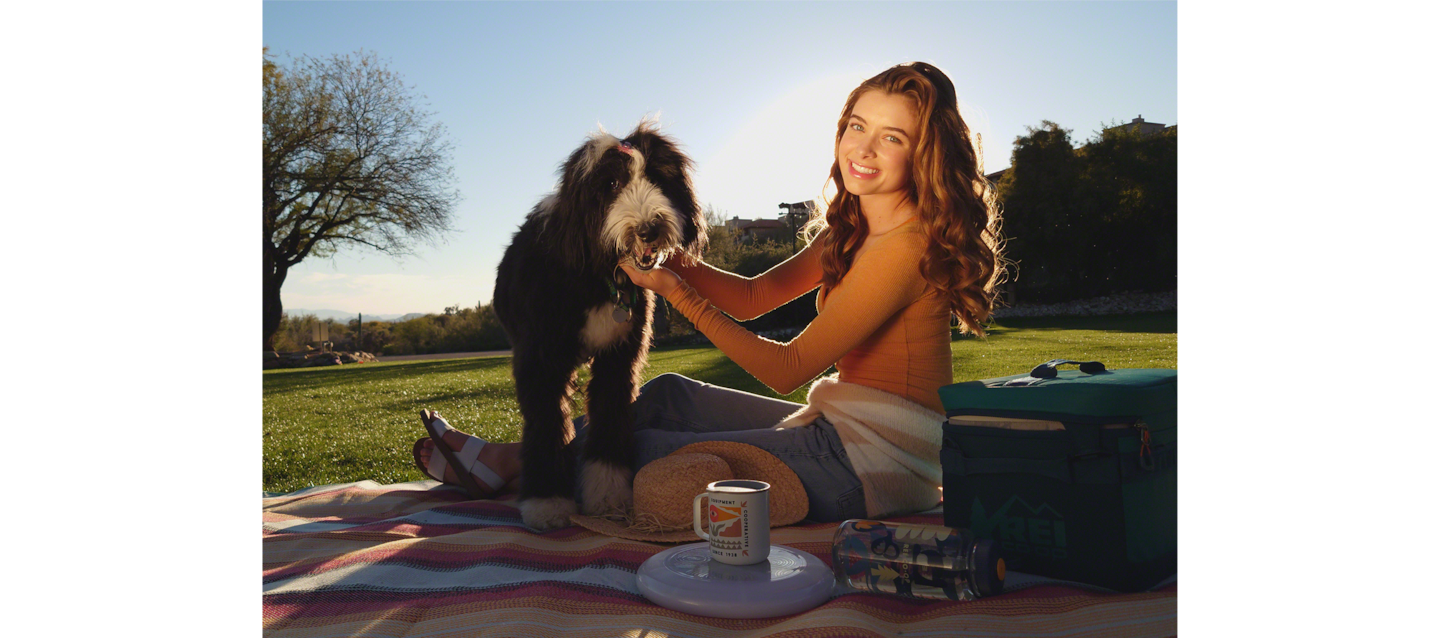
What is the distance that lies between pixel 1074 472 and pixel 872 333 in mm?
682

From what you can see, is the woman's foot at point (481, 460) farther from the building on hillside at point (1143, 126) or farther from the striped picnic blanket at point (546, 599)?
the building on hillside at point (1143, 126)

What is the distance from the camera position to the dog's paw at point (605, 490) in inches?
91.7

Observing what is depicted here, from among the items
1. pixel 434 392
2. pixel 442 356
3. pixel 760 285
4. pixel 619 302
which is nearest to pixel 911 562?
pixel 619 302

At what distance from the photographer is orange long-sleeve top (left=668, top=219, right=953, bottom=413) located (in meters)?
2.11

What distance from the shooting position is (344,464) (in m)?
4.06

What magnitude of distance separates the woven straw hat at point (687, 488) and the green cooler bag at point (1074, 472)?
504mm

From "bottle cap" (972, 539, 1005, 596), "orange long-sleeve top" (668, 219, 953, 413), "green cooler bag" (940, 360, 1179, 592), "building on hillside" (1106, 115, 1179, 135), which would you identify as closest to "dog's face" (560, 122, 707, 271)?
"orange long-sleeve top" (668, 219, 953, 413)

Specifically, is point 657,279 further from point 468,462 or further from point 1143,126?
point 1143,126

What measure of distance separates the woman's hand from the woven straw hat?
0.48m

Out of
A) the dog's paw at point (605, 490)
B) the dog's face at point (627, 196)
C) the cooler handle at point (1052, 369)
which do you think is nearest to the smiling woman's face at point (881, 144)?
the dog's face at point (627, 196)

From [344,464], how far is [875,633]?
351cm
